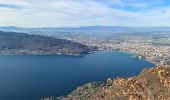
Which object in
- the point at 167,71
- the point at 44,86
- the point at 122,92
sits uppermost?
the point at 167,71

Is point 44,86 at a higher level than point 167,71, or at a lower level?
lower

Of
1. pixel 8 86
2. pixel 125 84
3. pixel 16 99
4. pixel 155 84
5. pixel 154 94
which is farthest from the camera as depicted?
pixel 8 86

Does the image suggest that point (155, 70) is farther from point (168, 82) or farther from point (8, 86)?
point (8, 86)

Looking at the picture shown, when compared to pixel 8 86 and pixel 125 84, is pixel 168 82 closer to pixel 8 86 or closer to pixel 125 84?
pixel 125 84

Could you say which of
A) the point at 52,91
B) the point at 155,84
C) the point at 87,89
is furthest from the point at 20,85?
the point at 155,84

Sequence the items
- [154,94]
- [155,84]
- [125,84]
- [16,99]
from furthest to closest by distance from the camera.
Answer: [16,99] → [125,84] → [155,84] → [154,94]

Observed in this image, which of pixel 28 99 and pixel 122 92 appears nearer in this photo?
pixel 122 92

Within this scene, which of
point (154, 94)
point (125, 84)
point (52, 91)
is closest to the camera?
point (154, 94)

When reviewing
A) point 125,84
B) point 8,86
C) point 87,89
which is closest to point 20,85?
point 8,86

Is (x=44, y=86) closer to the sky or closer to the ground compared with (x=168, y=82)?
closer to the ground
